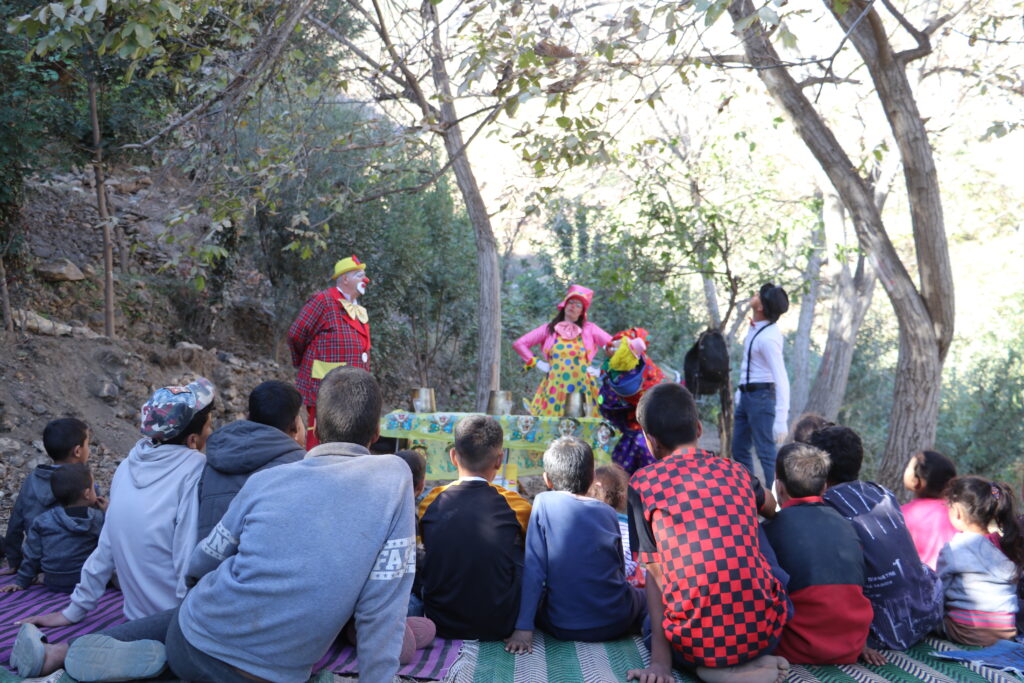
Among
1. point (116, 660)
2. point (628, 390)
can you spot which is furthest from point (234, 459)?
point (628, 390)

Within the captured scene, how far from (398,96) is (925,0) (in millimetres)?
4507

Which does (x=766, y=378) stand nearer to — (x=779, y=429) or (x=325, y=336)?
(x=779, y=429)

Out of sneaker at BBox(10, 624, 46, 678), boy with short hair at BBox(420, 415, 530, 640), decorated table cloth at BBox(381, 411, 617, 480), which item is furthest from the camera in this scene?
decorated table cloth at BBox(381, 411, 617, 480)

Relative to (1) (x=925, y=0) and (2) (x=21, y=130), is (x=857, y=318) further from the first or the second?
(2) (x=21, y=130)

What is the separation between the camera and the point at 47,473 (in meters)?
3.59

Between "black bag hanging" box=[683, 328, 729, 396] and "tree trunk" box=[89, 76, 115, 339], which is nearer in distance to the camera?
"black bag hanging" box=[683, 328, 729, 396]

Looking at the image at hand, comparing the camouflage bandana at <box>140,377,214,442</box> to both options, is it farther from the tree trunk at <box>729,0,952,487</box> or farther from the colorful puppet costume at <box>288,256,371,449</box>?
the tree trunk at <box>729,0,952,487</box>

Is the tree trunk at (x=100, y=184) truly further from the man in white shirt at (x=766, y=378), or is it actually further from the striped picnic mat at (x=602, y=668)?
the striped picnic mat at (x=602, y=668)

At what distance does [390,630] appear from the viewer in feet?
7.44

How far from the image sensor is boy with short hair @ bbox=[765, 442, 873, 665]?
3016mm

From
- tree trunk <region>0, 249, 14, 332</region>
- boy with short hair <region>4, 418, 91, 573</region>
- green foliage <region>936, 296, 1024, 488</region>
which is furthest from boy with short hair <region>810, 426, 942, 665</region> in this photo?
green foliage <region>936, 296, 1024, 488</region>

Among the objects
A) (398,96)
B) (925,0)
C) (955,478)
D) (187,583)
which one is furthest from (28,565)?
(925,0)

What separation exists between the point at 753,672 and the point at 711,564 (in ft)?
1.36

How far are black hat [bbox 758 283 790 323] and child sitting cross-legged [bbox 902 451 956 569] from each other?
2.22 m
